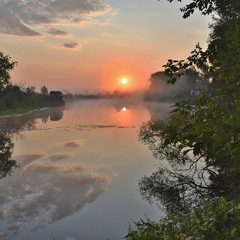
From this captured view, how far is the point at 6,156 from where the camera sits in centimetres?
2752

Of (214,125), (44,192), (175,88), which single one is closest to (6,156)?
(44,192)

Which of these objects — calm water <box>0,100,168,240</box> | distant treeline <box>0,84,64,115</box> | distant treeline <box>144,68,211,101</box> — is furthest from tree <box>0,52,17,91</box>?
distant treeline <box>144,68,211,101</box>

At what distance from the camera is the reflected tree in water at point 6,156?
888 inches

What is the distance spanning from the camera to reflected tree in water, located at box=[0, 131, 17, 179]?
74.0 feet

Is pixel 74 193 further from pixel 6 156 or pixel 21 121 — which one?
pixel 21 121

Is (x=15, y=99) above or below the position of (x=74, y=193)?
above

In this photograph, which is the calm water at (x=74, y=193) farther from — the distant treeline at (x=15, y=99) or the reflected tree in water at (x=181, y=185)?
the distant treeline at (x=15, y=99)

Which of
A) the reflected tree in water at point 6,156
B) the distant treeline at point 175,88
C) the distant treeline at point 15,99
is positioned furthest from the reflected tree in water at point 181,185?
the distant treeline at point 175,88

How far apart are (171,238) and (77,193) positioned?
Answer: 38.2 ft

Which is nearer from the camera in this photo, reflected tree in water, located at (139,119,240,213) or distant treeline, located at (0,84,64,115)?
reflected tree in water, located at (139,119,240,213)

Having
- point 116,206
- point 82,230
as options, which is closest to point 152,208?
point 116,206

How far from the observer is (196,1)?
9.03 m

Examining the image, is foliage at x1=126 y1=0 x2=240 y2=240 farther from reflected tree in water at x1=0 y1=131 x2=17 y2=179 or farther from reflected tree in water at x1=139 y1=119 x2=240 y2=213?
reflected tree in water at x1=0 y1=131 x2=17 y2=179

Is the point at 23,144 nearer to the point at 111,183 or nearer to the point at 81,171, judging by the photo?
the point at 81,171
